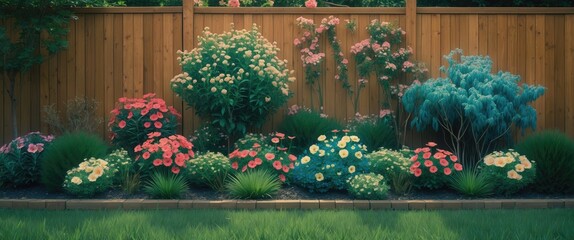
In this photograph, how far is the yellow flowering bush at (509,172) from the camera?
6.52 m

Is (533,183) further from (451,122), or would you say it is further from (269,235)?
(269,235)

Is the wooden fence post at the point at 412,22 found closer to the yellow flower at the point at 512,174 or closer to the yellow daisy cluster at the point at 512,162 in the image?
the yellow daisy cluster at the point at 512,162

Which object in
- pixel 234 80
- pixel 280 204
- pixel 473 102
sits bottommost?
pixel 280 204

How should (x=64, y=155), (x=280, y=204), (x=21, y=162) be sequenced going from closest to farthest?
1. (x=280, y=204)
2. (x=64, y=155)
3. (x=21, y=162)

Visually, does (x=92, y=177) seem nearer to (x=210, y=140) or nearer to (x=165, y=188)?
(x=165, y=188)

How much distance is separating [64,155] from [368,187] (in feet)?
10.2

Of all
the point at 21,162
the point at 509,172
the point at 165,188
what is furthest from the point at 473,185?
the point at 21,162

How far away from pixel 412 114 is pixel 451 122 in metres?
0.67

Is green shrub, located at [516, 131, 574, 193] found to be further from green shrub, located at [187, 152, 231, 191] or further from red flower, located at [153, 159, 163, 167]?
red flower, located at [153, 159, 163, 167]

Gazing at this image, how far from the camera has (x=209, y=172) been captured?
6652 millimetres

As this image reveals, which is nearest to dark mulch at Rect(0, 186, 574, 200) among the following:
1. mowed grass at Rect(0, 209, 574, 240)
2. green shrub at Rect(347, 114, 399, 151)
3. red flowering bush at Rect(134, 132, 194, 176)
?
red flowering bush at Rect(134, 132, 194, 176)

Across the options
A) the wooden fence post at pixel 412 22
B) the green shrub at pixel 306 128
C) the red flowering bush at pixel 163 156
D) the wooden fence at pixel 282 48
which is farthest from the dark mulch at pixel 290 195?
the wooden fence post at pixel 412 22

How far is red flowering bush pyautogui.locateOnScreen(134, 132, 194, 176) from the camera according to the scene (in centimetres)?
670

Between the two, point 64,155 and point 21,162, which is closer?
point 64,155
